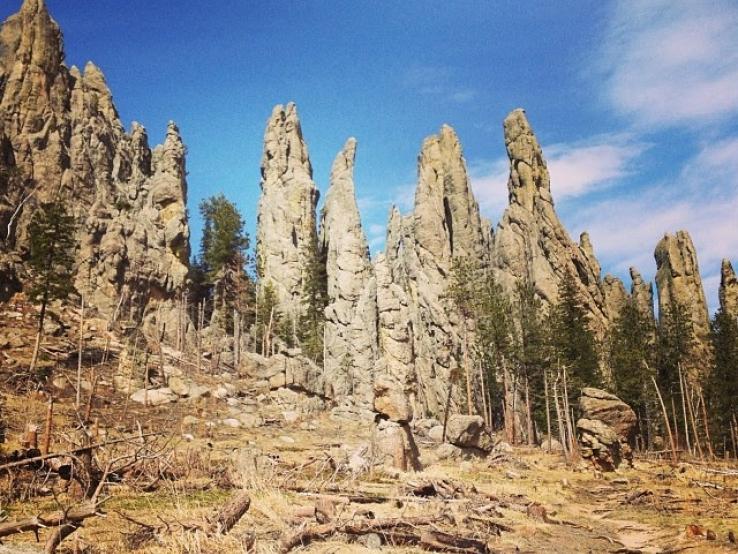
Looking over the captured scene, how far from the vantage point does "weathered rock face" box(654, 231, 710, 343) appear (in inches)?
3568

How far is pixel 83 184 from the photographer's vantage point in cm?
6700

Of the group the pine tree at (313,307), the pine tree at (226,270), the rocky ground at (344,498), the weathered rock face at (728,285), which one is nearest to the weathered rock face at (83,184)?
the pine tree at (226,270)

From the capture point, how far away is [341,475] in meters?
19.3

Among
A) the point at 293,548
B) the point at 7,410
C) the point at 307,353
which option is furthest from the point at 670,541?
the point at 307,353

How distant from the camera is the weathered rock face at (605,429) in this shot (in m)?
28.2

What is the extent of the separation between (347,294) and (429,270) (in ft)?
43.0

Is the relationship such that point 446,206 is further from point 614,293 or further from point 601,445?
point 601,445

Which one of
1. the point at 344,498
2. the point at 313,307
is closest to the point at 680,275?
the point at 313,307

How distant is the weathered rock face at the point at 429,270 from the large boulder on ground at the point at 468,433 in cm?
2309

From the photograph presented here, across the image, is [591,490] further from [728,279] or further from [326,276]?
[728,279]

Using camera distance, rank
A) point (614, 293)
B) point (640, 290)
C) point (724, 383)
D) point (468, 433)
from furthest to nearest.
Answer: point (640, 290) < point (614, 293) < point (724, 383) < point (468, 433)

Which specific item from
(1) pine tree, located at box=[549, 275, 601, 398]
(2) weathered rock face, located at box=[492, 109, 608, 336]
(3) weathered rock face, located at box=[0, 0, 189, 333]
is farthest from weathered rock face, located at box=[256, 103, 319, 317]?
(1) pine tree, located at box=[549, 275, 601, 398]

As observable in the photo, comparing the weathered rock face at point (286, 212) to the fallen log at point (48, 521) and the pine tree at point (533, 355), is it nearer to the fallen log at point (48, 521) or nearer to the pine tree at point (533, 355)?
the pine tree at point (533, 355)

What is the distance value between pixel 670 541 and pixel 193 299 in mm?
70995
